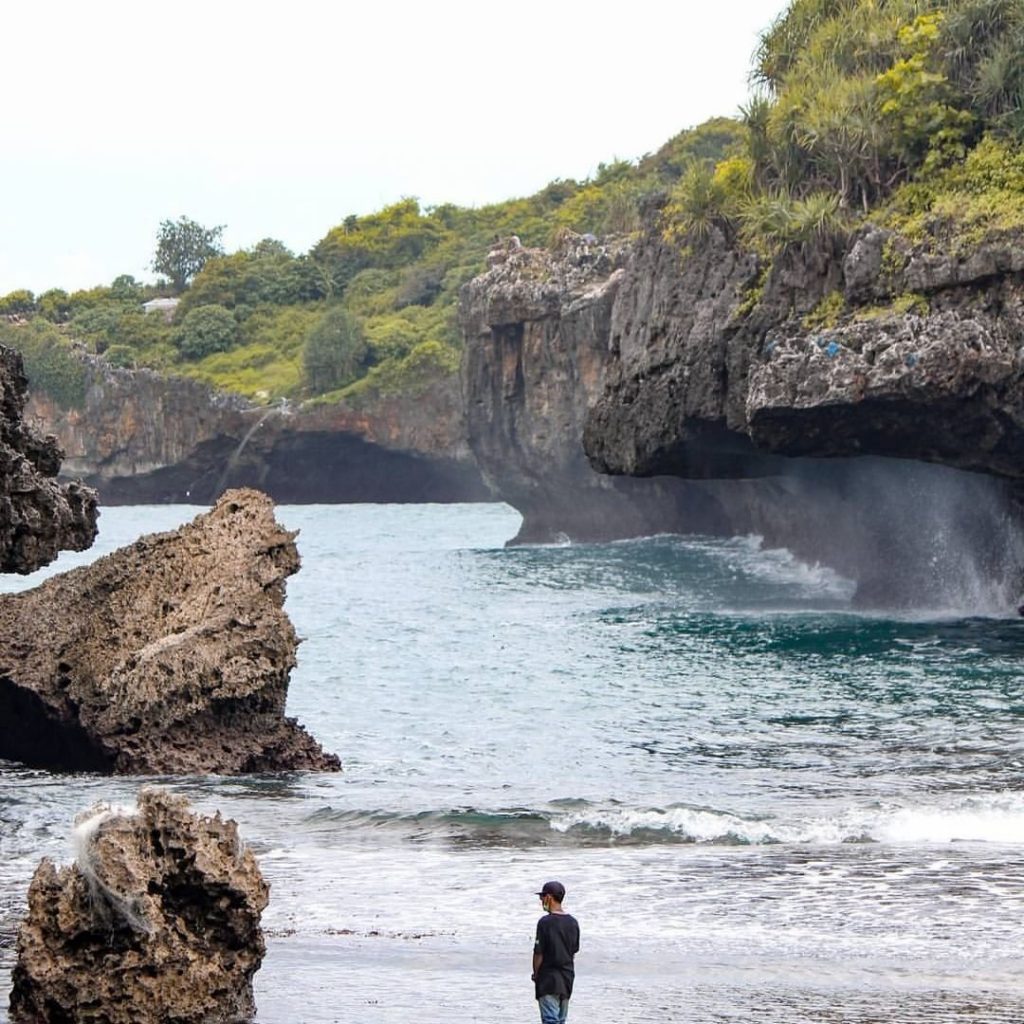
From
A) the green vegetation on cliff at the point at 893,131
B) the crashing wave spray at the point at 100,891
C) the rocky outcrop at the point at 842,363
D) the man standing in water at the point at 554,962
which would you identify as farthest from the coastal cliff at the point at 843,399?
the crashing wave spray at the point at 100,891

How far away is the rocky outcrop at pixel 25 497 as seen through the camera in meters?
18.9

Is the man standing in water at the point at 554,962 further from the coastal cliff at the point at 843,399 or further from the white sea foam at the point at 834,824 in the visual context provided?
the coastal cliff at the point at 843,399

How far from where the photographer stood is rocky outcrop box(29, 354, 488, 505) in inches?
4547

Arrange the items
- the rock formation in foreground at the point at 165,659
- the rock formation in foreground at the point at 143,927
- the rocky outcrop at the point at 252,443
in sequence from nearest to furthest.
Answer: the rock formation in foreground at the point at 143,927
the rock formation in foreground at the point at 165,659
the rocky outcrop at the point at 252,443

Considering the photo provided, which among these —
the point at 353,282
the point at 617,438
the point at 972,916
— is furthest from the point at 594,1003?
the point at 353,282

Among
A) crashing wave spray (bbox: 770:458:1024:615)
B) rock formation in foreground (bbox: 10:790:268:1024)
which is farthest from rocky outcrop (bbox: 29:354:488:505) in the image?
rock formation in foreground (bbox: 10:790:268:1024)

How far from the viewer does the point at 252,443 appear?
11800 centimetres

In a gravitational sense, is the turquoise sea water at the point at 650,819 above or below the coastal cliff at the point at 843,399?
below

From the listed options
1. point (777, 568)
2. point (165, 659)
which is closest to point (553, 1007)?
point (165, 659)

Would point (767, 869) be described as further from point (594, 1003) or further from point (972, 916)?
point (594, 1003)

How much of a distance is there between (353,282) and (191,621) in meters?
127

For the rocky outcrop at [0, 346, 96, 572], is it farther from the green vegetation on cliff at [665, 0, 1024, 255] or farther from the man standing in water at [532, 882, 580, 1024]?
the green vegetation on cliff at [665, 0, 1024, 255]

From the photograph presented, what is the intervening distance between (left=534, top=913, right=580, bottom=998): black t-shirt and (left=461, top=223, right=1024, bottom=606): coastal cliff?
26.5m

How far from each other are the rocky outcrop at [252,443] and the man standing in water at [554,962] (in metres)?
101
